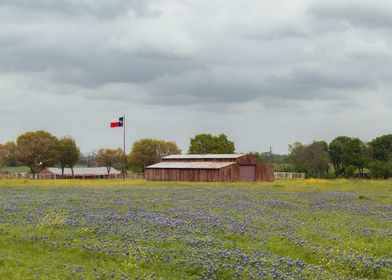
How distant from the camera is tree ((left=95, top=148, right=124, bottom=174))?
18825 cm

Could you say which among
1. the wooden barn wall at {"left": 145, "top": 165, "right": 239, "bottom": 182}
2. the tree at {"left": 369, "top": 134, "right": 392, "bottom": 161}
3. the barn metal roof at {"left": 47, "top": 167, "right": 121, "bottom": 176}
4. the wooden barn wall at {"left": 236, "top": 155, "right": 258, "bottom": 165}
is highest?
the tree at {"left": 369, "top": 134, "right": 392, "bottom": 161}

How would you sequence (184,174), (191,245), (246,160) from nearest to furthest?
(191,245) → (184,174) → (246,160)

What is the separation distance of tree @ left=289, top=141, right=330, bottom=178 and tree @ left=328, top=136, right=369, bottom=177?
133 inches

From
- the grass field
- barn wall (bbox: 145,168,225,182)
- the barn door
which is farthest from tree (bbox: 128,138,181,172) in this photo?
the grass field

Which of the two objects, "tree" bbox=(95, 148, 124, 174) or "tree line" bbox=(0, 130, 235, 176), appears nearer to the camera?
"tree line" bbox=(0, 130, 235, 176)

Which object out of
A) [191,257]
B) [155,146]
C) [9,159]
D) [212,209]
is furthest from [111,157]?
[191,257]

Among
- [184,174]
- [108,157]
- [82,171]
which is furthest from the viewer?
[108,157]

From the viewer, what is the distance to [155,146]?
16475 centimetres

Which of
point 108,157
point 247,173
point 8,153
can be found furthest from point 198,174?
point 108,157

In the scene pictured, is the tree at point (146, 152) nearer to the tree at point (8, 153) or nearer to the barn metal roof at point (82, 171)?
the barn metal roof at point (82, 171)

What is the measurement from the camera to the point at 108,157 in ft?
619

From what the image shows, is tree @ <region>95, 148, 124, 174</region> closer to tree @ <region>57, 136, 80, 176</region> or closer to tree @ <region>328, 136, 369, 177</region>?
tree @ <region>57, 136, 80, 176</region>

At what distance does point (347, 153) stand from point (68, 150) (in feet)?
286

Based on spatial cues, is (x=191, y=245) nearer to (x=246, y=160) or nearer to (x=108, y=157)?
(x=246, y=160)
